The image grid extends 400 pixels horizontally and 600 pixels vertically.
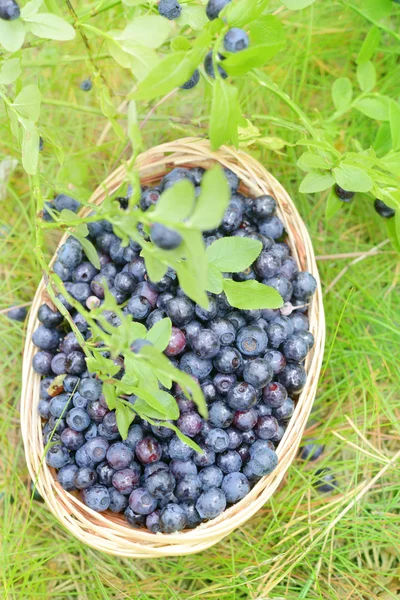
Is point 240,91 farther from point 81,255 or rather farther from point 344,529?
point 344,529

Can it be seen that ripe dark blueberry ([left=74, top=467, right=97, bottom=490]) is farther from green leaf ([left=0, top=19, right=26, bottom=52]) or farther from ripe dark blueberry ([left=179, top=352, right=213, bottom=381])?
green leaf ([left=0, top=19, right=26, bottom=52])

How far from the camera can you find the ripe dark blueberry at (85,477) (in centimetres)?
185

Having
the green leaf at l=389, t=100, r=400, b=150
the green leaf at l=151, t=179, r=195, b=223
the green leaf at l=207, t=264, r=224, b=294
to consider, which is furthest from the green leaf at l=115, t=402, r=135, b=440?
the green leaf at l=389, t=100, r=400, b=150

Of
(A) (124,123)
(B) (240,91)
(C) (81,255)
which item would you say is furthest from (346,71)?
(C) (81,255)

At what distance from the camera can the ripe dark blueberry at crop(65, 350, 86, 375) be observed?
1.91m

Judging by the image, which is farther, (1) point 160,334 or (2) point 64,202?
(2) point 64,202

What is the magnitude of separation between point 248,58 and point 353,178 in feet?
1.99

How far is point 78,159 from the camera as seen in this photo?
103 inches

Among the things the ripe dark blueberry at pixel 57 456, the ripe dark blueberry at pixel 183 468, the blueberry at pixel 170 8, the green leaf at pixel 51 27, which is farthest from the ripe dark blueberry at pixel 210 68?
the ripe dark blueberry at pixel 57 456

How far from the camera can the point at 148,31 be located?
4.63 feet

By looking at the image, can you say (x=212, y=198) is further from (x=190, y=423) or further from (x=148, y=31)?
(x=190, y=423)

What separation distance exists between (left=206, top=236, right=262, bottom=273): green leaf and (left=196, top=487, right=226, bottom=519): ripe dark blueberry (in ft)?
2.26

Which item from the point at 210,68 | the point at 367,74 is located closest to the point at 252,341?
the point at 210,68

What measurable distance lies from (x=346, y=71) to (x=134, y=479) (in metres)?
2.00
